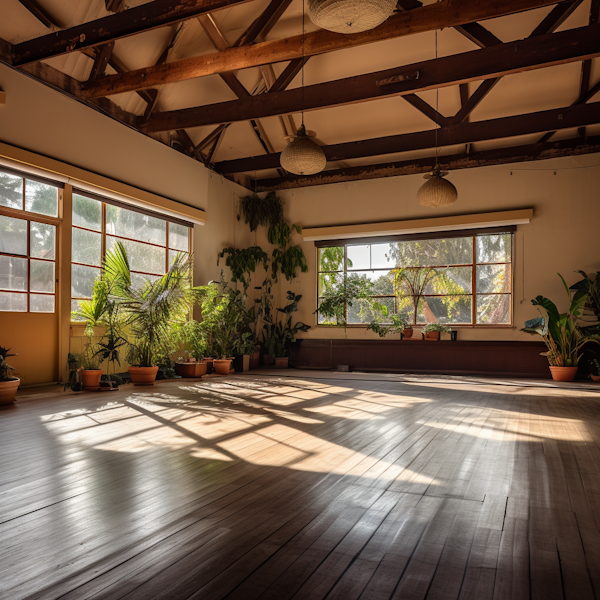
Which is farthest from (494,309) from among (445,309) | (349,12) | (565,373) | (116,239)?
(349,12)

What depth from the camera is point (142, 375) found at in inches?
250

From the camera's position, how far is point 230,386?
6.29m

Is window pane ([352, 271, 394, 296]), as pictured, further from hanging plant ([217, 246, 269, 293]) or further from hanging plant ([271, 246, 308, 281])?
hanging plant ([217, 246, 269, 293])

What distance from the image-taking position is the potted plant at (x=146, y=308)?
628cm

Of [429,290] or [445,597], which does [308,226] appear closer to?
[429,290]

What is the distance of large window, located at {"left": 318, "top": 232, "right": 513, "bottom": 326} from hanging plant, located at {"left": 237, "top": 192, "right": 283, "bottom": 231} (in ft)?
3.77

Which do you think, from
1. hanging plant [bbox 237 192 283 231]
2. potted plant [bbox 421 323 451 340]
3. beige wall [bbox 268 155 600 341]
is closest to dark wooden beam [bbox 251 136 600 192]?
beige wall [bbox 268 155 600 341]

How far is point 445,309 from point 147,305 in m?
5.04

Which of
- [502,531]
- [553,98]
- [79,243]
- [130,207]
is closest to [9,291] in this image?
[79,243]

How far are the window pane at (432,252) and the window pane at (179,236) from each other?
3628 millimetres

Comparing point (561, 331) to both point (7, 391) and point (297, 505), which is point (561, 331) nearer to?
point (297, 505)

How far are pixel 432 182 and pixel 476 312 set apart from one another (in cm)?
334

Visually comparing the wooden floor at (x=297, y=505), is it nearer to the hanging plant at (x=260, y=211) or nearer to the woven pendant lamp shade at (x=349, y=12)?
the woven pendant lamp shade at (x=349, y=12)

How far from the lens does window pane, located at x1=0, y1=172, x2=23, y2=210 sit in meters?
5.46
